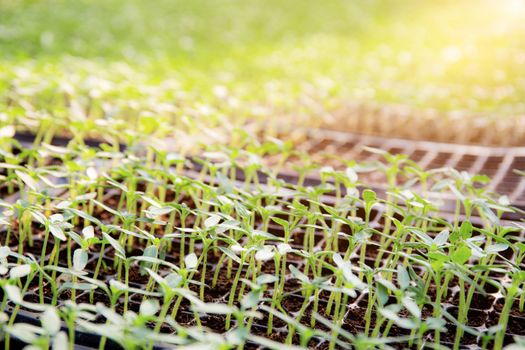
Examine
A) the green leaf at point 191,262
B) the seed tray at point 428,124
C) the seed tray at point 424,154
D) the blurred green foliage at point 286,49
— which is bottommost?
the green leaf at point 191,262

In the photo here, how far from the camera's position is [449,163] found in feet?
8.76

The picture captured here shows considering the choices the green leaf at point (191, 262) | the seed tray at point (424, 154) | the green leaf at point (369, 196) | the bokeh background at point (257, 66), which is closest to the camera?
the green leaf at point (191, 262)

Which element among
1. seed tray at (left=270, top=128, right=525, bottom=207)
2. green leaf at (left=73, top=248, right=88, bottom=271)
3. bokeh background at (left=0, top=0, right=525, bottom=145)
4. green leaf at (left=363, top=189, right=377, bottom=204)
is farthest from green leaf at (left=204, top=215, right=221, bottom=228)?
seed tray at (left=270, top=128, right=525, bottom=207)

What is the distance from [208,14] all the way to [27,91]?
466 centimetres

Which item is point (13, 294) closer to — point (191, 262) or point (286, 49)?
point (191, 262)

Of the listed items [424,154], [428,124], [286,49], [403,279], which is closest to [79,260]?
[403,279]

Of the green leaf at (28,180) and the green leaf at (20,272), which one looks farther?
the green leaf at (28,180)

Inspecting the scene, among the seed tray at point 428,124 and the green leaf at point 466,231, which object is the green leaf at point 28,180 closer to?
the green leaf at point 466,231

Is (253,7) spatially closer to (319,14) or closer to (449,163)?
(319,14)

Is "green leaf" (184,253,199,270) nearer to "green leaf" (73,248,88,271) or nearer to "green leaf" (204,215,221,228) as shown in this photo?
"green leaf" (204,215,221,228)

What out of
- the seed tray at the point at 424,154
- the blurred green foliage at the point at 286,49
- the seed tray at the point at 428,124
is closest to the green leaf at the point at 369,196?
the seed tray at the point at 424,154

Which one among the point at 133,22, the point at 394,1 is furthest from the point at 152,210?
the point at 394,1

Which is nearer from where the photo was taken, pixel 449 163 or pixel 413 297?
pixel 413 297

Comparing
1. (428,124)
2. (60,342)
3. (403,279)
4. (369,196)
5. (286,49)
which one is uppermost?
(286,49)
